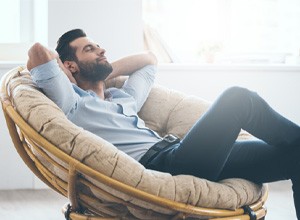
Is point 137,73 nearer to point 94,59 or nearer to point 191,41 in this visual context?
point 94,59

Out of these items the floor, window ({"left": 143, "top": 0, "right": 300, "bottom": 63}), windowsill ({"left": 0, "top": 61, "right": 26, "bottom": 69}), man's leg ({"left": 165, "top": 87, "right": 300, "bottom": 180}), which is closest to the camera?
man's leg ({"left": 165, "top": 87, "right": 300, "bottom": 180})

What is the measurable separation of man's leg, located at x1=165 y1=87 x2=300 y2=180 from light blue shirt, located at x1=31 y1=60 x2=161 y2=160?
0.81ft

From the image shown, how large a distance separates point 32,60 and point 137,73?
63 centimetres

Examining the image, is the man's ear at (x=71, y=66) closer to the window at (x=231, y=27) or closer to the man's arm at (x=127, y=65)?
the man's arm at (x=127, y=65)

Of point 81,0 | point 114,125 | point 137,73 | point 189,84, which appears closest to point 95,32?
point 81,0

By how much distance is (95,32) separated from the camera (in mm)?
3379

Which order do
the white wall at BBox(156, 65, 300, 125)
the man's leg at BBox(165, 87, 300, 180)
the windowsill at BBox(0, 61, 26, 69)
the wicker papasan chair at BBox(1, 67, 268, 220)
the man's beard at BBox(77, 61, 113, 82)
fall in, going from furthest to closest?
the white wall at BBox(156, 65, 300, 125) → the windowsill at BBox(0, 61, 26, 69) → the man's beard at BBox(77, 61, 113, 82) → the man's leg at BBox(165, 87, 300, 180) → the wicker papasan chair at BBox(1, 67, 268, 220)

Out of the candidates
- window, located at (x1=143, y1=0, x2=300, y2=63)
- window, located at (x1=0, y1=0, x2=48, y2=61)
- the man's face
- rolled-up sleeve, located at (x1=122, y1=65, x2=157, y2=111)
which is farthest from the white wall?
the man's face

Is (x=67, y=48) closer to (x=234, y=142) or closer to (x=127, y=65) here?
(x=127, y=65)

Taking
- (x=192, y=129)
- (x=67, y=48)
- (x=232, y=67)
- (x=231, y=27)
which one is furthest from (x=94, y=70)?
(x=231, y=27)

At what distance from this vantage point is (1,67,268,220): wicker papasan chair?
1.66 meters

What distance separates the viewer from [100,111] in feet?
6.90

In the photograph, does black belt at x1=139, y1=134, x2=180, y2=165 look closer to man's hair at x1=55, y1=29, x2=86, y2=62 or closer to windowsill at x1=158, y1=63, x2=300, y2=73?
man's hair at x1=55, y1=29, x2=86, y2=62

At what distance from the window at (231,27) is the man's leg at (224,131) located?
1978 millimetres
